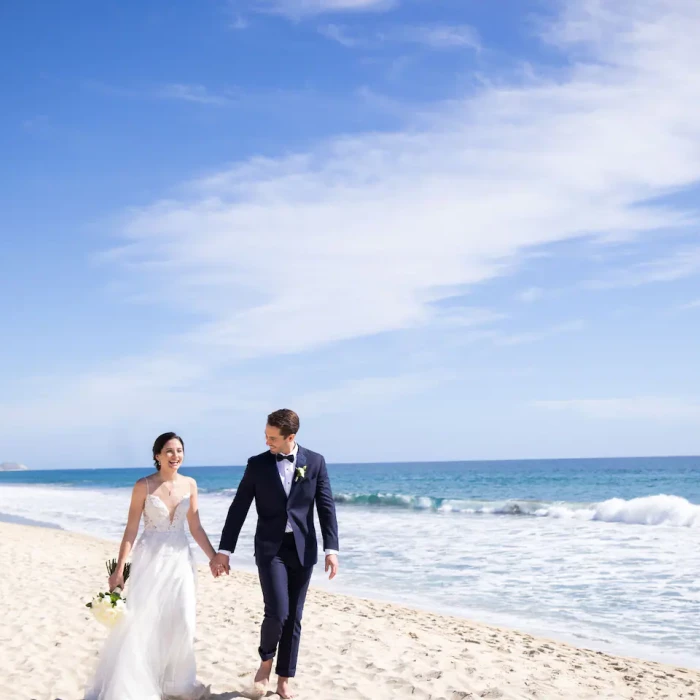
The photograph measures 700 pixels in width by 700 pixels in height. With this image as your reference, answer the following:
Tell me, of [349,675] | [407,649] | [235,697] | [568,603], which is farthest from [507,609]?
[235,697]

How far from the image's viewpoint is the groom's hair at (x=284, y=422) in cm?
501

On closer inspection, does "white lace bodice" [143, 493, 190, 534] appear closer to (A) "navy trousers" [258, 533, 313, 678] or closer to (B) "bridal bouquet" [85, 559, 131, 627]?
(B) "bridal bouquet" [85, 559, 131, 627]

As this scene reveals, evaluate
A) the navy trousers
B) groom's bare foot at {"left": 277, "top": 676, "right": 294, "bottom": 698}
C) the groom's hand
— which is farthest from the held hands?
groom's bare foot at {"left": 277, "top": 676, "right": 294, "bottom": 698}

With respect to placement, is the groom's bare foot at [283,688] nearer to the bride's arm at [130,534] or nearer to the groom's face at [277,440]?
the bride's arm at [130,534]

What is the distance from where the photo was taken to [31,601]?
9102mm

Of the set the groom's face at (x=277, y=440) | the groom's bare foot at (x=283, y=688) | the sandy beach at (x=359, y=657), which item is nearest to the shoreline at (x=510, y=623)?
the sandy beach at (x=359, y=657)

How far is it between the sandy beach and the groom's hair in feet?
6.22

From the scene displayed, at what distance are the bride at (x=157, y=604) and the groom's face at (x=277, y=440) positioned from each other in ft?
1.79

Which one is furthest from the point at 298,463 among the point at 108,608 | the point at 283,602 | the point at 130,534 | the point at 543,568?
the point at 543,568

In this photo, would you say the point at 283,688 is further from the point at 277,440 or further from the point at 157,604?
the point at 277,440

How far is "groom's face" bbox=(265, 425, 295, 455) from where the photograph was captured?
16.4ft

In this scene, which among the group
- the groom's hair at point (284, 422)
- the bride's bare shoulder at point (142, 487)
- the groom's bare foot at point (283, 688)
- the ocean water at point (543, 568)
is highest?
the groom's hair at point (284, 422)

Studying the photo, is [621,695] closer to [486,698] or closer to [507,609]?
[486,698]

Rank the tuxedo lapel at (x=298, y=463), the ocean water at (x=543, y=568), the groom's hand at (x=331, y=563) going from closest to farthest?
the tuxedo lapel at (x=298, y=463)
the groom's hand at (x=331, y=563)
the ocean water at (x=543, y=568)
